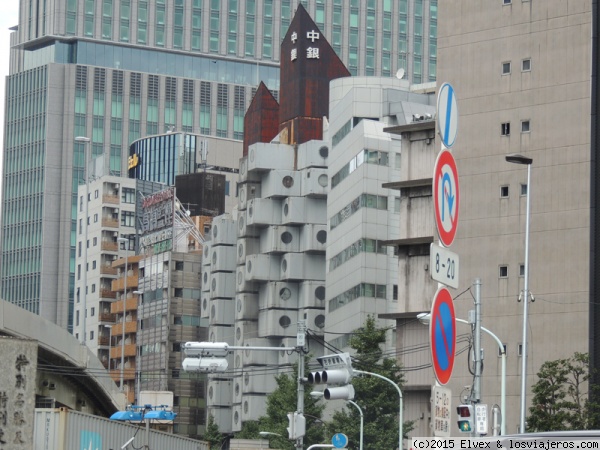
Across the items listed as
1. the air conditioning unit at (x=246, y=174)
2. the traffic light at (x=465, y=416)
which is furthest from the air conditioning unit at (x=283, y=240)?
the traffic light at (x=465, y=416)

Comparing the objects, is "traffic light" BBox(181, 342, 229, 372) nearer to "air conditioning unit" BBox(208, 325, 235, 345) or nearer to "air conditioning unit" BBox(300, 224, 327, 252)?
"air conditioning unit" BBox(300, 224, 327, 252)

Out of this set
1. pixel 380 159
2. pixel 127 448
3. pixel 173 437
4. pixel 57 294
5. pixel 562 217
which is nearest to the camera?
pixel 127 448

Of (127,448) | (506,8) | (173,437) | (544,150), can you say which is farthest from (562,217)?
(127,448)

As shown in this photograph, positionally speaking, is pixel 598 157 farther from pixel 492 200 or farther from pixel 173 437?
pixel 173 437

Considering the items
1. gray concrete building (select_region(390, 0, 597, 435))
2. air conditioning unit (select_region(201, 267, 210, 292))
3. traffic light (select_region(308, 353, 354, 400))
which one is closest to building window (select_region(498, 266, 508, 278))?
gray concrete building (select_region(390, 0, 597, 435))

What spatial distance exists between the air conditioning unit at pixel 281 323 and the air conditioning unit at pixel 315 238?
5.57 metres

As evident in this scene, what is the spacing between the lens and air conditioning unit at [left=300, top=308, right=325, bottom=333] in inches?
4702

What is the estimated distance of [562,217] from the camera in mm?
82500

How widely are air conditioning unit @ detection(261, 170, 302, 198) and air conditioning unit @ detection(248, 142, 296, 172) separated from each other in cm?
96

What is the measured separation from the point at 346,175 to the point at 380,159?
18.1 ft

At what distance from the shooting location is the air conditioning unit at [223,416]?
133500 mm

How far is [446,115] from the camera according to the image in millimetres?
11320

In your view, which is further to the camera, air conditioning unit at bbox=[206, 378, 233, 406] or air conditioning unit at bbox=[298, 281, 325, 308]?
air conditioning unit at bbox=[206, 378, 233, 406]

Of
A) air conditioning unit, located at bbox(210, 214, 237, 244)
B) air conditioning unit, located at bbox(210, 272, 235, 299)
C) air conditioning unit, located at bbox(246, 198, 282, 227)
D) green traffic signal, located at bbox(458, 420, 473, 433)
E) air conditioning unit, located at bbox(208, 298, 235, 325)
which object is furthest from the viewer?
air conditioning unit, located at bbox(210, 214, 237, 244)
